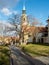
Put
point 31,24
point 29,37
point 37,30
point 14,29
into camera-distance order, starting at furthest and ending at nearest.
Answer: point 29,37
point 37,30
point 31,24
point 14,29

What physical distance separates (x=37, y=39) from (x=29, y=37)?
684 centimetres

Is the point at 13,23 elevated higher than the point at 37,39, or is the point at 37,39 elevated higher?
the point at 13,23

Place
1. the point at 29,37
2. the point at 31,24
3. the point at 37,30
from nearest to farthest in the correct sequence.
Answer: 1. the point at 31,24
2. the point at 37,30
3. the point at 29,37

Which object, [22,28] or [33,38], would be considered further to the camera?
[33,38]

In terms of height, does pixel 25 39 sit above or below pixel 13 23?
below

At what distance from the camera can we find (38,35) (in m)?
90.4

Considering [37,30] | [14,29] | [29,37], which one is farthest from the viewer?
[29,37]

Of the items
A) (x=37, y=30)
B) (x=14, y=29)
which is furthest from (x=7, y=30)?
(x=37, y=30)

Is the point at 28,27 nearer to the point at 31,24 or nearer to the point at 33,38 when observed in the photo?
the point at 31,24

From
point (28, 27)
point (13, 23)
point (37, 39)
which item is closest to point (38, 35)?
point (37, 39)

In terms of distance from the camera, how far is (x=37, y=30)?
88.2m

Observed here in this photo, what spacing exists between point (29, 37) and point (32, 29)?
12686 millimetres

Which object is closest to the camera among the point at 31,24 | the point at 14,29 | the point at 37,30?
the point at 14,29

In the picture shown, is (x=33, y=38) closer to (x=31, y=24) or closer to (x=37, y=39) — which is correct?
(x=37, y=39)
